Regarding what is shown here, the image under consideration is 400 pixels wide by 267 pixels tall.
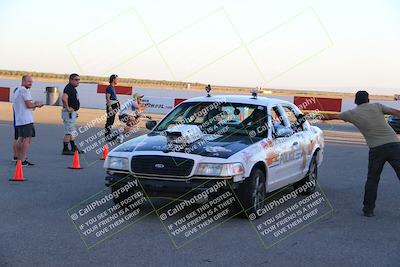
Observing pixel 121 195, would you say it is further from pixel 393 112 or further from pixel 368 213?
pixel 393 112

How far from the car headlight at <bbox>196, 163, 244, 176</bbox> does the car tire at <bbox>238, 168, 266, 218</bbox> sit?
243mm

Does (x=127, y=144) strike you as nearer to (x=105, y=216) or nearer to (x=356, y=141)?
(x=105, y=216)

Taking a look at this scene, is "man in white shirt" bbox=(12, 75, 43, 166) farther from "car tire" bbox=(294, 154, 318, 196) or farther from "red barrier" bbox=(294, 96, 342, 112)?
"red barrier" bbox=(294, 96, 342, 112)

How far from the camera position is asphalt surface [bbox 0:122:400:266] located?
6.09m

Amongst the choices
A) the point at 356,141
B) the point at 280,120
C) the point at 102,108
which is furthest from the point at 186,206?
the point at 102,108

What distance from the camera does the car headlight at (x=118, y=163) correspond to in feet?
25.9

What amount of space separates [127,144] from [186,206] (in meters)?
1.16

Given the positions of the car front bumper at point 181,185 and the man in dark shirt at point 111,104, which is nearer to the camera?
the car front bumper at point 181,185

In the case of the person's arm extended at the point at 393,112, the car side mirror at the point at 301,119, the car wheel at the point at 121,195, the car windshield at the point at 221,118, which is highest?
the car windshield at the point at 221,118

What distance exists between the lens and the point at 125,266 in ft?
19.0

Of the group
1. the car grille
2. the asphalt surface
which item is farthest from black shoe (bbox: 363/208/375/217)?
the car grille

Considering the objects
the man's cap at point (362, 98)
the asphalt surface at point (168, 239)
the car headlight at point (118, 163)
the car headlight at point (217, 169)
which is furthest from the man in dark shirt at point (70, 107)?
the man's cap at point (362, 98)

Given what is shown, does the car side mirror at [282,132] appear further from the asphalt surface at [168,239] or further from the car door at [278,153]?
the asphalt surface at [168,239]

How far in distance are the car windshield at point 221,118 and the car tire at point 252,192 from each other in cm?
75
